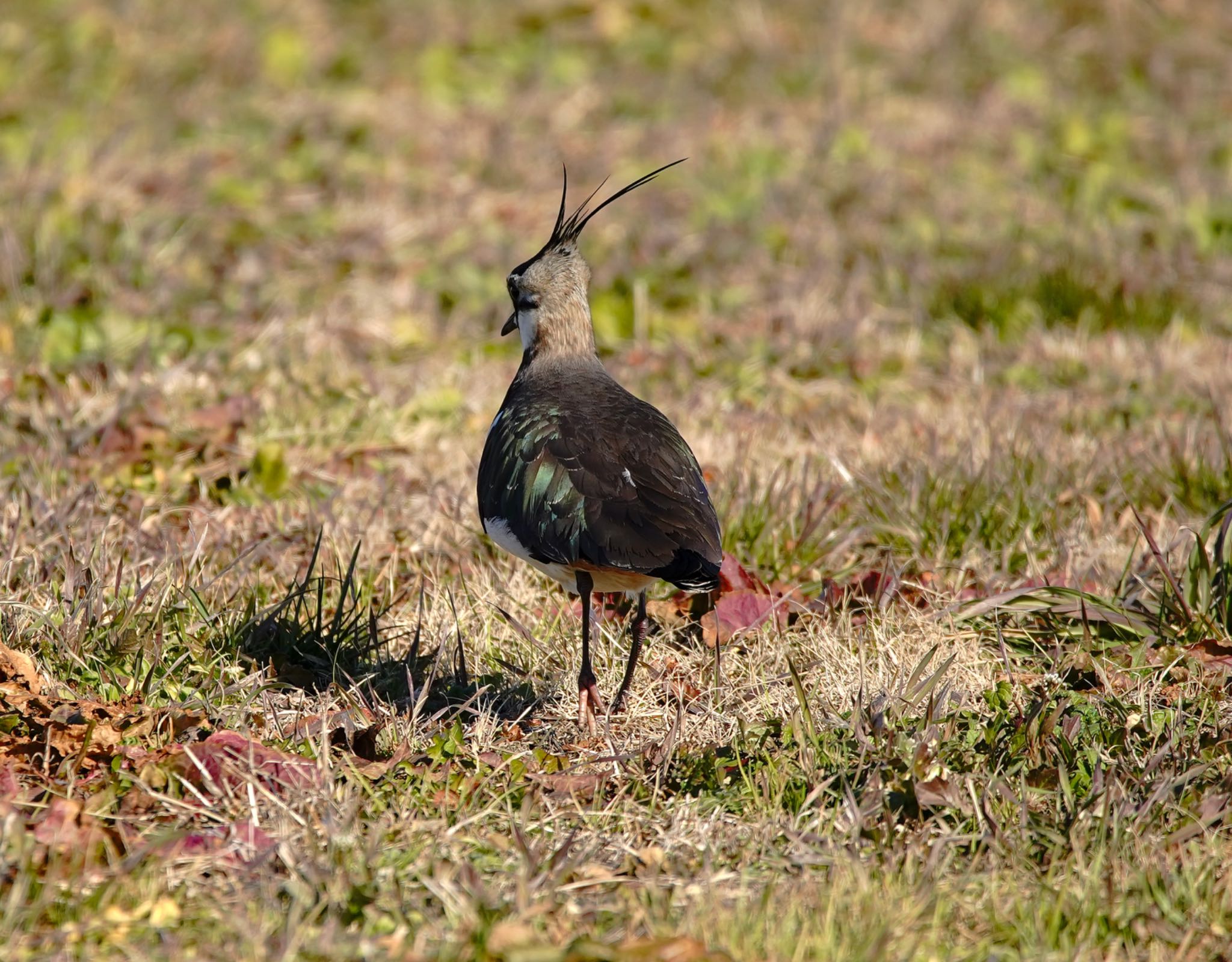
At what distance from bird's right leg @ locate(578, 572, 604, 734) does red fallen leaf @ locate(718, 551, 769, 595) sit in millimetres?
650

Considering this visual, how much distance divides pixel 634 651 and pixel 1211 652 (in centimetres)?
154

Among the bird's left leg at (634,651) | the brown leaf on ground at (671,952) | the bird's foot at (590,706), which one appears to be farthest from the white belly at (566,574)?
the brown leaf on ground at (671,952)

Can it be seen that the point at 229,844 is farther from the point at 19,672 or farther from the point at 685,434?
the point at 685,434

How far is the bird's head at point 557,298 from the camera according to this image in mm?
4578

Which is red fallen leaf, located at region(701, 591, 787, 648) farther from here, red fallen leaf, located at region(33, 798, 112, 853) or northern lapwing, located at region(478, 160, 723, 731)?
red fallen leaf, located at region(33, 798, 112, 853)

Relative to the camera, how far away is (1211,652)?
13.3 ft

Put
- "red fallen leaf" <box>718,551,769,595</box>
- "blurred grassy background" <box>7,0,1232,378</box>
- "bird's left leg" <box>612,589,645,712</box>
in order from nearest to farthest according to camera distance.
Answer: "bird's left leg" <box>612,589,645,712</box> → "red fallen leaf" <box>718,551,769,595</box> → "blurred grassy background" <box>7,0,1232,378</box>

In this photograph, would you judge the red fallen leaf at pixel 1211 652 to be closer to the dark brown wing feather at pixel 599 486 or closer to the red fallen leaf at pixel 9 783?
the dark brown wing feather at pixel 599 486

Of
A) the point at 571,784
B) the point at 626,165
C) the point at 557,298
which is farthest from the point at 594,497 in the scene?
the point at 626,165

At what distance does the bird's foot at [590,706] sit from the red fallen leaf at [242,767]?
776mm

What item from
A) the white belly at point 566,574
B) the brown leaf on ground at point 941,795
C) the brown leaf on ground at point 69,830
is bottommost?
the brown leaf on ground at point 69,830

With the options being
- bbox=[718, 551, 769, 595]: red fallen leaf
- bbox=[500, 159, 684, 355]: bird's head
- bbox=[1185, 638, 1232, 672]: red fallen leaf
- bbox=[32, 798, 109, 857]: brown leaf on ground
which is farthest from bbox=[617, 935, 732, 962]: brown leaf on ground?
bbox=[500, 159, 684, 355]: bird's head

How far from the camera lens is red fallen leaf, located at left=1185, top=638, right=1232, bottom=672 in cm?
399

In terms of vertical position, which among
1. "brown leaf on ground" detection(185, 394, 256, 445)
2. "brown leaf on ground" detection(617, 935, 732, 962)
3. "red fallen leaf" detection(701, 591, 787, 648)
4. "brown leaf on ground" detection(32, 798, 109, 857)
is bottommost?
"red fallen leaf" detection(701, 591, 787, 648)
